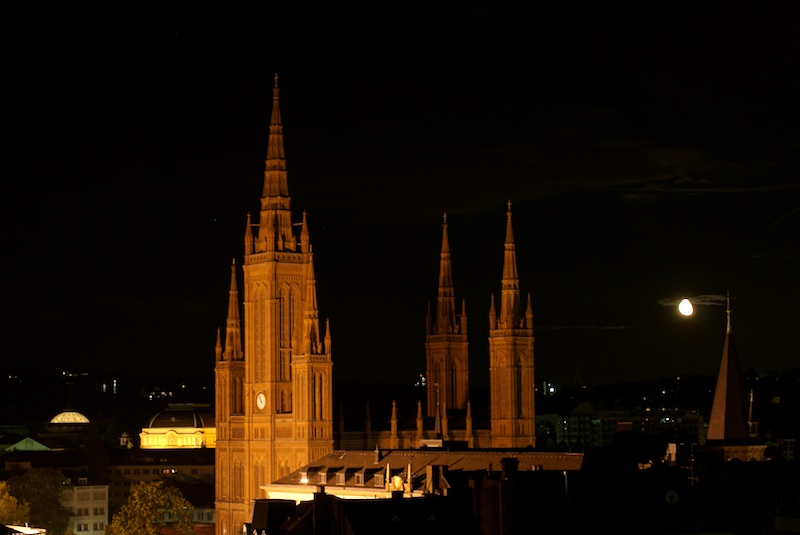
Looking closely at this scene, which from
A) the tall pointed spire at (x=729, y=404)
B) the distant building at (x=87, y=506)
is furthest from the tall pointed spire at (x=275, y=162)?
the tall pointed spire at (x=729, y=404)

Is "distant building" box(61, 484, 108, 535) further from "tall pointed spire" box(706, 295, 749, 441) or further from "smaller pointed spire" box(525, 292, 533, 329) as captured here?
"tall pointed spire" box(706, 295, 749, 441)

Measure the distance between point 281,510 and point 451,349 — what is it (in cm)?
5503

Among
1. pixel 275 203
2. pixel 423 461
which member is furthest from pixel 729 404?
pixel 275 203

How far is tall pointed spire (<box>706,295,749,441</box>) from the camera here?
86062mm

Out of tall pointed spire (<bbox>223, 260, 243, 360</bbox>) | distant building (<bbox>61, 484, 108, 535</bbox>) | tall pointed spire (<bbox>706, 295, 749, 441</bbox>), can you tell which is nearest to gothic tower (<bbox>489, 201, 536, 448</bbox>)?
tall pointed spire (<bbox>223, 260, 243, 360</bbox>)

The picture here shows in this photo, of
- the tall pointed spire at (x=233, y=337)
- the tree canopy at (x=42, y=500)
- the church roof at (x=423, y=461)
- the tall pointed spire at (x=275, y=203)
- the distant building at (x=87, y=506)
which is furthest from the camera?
the distant building at (x=87, y=506)

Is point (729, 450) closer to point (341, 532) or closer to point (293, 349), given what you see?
point (341, 532)

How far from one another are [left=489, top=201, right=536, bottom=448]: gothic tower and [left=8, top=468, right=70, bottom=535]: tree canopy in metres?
33.6

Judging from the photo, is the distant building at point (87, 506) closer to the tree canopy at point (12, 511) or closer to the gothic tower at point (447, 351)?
the tree canopy at point (12, 511)

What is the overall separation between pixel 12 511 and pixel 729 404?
221 feet

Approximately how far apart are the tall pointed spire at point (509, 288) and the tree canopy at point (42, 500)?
118 feet

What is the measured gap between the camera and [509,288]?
144m

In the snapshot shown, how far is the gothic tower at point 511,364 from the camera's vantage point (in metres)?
143

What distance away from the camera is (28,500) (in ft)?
507
